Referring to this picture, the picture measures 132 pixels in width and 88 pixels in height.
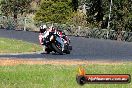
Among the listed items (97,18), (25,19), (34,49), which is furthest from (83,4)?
(34,49)

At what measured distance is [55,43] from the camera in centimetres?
2736

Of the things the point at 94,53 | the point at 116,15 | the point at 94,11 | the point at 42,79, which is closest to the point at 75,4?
the point at 94,11

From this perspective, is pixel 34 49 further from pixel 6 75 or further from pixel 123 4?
pixel 123 4

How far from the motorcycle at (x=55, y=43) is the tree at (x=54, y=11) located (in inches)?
1236

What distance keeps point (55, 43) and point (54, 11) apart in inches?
1319

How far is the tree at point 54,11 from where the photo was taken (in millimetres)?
59875

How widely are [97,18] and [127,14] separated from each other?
9053 millimetres

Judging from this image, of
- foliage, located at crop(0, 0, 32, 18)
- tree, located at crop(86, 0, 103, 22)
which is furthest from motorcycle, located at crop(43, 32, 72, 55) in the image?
foliage, located at crop(0, 0, 32, 18)

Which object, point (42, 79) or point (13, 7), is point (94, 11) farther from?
point (42, 79)

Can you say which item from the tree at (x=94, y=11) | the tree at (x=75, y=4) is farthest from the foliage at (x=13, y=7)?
the tree at (x=94, y=11)

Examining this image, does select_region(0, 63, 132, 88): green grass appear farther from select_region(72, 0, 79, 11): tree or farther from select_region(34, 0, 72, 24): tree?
select_region(72, 0, 79, 11): tree

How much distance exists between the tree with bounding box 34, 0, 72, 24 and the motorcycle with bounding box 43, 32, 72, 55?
31397 millimetres

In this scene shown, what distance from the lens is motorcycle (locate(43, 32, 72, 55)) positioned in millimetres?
26823

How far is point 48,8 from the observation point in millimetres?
60688
